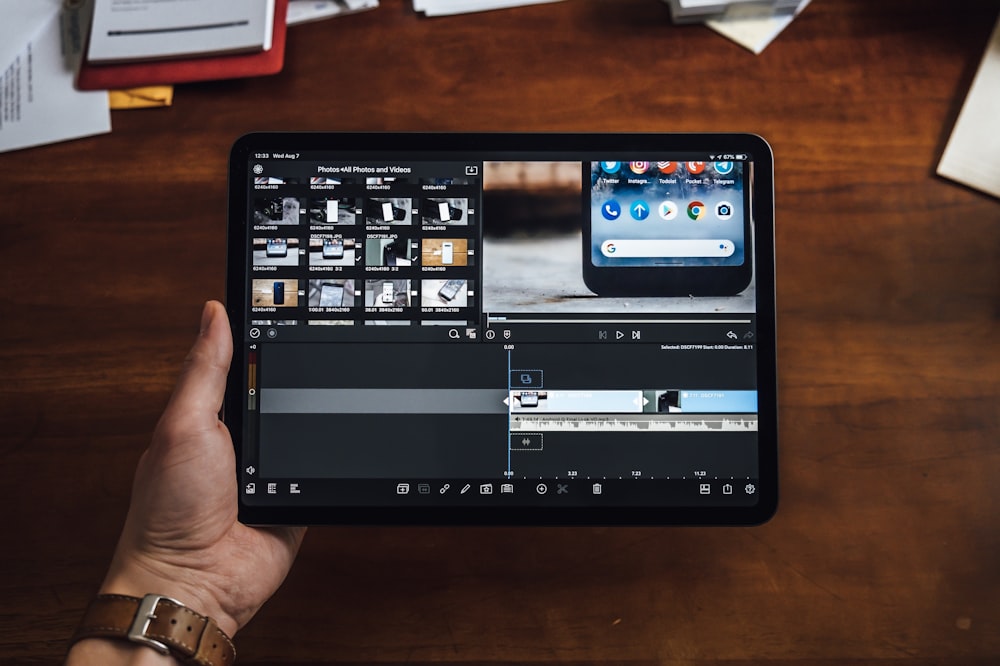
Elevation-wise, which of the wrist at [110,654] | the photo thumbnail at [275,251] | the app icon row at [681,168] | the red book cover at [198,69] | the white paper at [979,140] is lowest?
the wrist at [110,654]

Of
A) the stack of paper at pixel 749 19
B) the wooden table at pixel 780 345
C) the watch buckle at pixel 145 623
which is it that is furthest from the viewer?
the stack of paper at pixel 749 19

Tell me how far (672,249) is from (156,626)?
0.60m

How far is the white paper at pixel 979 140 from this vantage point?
2.83 feet

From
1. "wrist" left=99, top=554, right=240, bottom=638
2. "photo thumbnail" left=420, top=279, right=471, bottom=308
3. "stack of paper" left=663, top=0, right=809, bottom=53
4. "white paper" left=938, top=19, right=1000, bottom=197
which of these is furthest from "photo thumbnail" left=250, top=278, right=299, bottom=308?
"white paper" left=938, top=19, right=1000, bottom=197

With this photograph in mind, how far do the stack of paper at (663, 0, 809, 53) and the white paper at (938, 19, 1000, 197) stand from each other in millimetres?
234

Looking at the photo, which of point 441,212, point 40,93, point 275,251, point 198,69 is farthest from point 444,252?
point 40,93

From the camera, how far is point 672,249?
2.28 ft

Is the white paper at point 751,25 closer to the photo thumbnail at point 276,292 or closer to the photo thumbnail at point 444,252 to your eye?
the photo thumbnail at point 444,252

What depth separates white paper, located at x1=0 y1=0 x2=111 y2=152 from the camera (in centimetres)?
90

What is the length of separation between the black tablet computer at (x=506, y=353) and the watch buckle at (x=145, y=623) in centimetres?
14

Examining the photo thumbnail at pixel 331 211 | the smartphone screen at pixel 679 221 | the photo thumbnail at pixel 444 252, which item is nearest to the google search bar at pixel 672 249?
the smartphone screen at pixel 679 221

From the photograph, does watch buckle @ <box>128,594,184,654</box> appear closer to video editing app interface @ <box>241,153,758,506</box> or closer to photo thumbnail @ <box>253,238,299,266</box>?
video editing app interface @ <box>241,153,758,506</box>

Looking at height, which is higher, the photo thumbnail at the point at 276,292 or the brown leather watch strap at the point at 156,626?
the photo thumbnail at the point at 276,292

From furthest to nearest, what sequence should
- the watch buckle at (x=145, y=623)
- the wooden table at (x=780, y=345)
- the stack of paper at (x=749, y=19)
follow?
the stack of paper at (x=749, y=19)
the wooden table at (x=780, y=345)
the watch buckle at (x=145, y=623)
